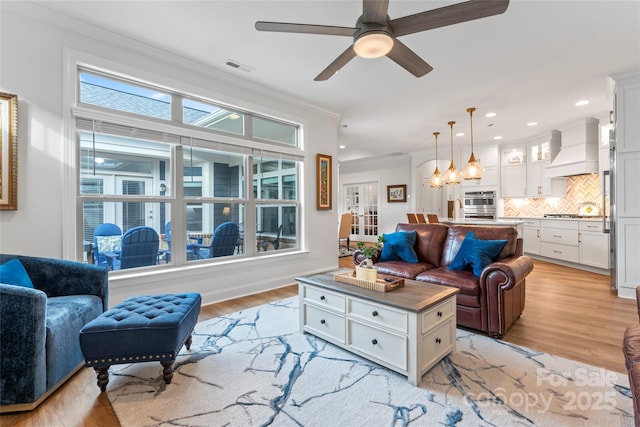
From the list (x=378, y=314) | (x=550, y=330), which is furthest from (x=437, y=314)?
(x=550, y=330)

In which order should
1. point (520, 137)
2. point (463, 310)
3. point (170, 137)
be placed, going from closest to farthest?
1. point (463, 310)
2. point (170, 137)
3. point (520, 137)

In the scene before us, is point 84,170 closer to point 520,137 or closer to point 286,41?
point 286,41

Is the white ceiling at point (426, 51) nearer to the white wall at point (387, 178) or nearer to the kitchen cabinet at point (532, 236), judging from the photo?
the kitchen cabinet at point (532, 236)

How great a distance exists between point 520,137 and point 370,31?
638cm

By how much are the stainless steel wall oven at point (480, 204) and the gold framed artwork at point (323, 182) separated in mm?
4469

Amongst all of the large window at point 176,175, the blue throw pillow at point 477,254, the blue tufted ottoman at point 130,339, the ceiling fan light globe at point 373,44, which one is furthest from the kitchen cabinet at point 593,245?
the blue tufted ottoman at point 130,339

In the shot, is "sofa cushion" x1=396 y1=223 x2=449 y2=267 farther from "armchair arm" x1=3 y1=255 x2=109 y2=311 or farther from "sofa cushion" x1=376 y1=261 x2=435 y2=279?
"armchair arm" x1=3 y1=255 x2=109 y2=311

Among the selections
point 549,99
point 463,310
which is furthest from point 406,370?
point 549,99

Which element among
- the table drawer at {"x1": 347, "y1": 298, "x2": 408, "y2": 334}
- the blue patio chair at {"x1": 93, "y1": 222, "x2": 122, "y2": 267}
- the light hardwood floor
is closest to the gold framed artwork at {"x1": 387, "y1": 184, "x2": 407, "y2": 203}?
the light hardwood floor

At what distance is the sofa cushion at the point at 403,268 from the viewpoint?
3.08 metres

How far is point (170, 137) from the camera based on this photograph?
3.23 meters

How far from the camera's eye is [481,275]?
258 centimetres

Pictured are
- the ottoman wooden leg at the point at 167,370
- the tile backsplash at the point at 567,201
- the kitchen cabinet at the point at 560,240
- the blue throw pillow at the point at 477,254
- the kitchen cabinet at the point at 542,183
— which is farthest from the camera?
the kitchen cabinet at the point at 542,183

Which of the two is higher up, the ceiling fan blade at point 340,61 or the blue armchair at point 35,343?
the ceiling fan blade at point 340,61
